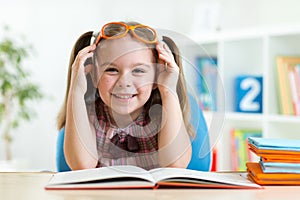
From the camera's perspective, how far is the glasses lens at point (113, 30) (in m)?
1.06

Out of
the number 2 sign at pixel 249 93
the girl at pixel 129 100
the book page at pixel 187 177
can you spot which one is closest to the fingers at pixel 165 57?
the girl at pixel 129 100

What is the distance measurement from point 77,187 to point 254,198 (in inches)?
13.1

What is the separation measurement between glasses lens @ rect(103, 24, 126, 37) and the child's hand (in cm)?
8

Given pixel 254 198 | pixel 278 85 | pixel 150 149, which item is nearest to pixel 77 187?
pixel 150 149

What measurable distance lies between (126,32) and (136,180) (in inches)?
12.0

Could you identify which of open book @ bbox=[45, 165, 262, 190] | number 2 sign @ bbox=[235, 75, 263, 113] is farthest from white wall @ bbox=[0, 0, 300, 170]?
open book @ bbox=[45, 165, 262, 190]

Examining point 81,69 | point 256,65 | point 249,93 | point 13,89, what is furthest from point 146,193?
point 13,89

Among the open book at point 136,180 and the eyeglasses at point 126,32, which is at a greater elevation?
the eyeglasses at point 126,32

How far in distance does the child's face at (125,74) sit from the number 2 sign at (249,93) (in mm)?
2123

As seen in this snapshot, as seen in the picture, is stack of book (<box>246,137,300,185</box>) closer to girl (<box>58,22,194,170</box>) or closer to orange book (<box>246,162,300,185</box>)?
orange book (<box>246,162,300,185</box>)

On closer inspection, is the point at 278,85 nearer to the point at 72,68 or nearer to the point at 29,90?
the point at 29,90

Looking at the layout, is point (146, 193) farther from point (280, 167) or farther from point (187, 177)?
point (280, 167)

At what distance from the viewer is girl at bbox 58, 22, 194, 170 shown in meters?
1.03

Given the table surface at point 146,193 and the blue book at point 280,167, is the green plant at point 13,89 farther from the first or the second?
the blue book at point 280,167
